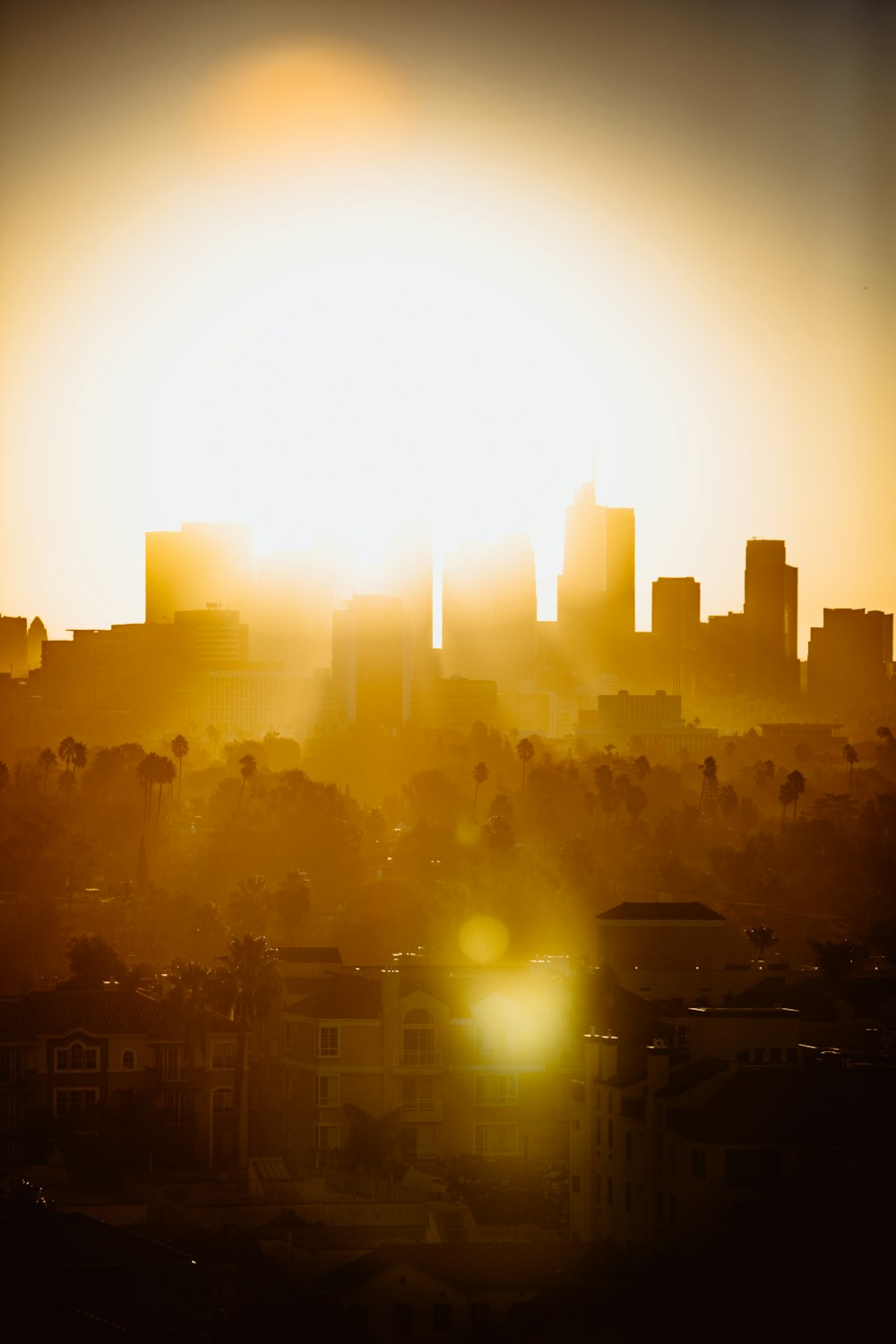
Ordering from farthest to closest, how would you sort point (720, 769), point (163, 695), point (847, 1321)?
point (163, 695) → point (720, 769) → point (847, 1321)

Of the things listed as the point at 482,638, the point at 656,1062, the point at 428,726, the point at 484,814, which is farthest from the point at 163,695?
the point at 656,1062

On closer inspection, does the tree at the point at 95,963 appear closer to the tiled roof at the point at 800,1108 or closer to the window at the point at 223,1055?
the window at the point at 223,1055

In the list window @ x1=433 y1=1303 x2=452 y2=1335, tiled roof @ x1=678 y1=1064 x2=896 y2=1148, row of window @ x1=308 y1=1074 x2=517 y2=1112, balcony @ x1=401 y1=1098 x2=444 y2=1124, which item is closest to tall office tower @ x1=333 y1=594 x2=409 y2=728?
row of window @ x1=308 y1=1074 x2=517 y2=1112

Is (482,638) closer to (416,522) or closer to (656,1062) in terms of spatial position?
(416,522)

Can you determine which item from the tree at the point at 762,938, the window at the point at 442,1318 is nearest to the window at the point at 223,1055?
the window at the point at 442,1318

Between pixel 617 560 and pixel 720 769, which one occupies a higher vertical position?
pixel 617 560

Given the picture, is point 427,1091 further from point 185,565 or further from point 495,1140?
point 185,565
